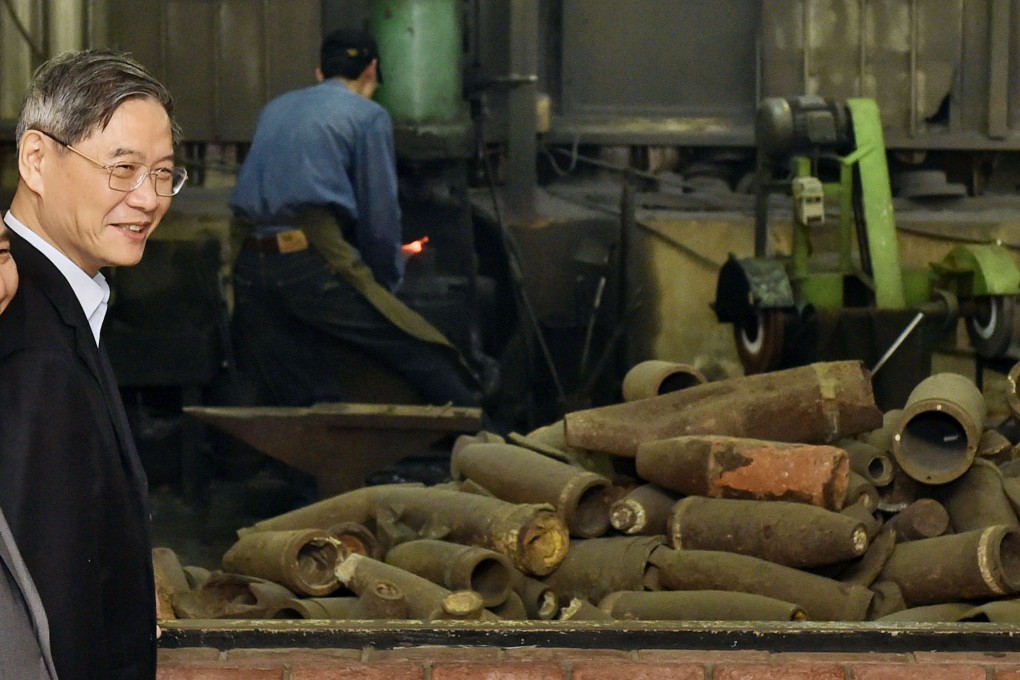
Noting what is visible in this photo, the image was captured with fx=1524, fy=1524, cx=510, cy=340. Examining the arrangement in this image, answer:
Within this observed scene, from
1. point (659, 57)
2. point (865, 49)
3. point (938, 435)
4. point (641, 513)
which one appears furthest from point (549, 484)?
point (865, 49)

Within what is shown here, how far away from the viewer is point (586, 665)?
2697mm

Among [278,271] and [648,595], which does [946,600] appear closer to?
[648,595]

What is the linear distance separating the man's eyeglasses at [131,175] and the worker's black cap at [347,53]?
4.27 m

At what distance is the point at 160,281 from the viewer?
681cm

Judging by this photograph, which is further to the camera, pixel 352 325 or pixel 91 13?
pixel 91 13

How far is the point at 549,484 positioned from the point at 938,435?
95 centimetres

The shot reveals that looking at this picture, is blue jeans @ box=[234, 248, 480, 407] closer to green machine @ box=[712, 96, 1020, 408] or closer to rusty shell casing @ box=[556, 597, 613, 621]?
green machine @ box=[712, 96, 1020, 408]

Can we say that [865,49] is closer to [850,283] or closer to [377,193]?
[850,283]

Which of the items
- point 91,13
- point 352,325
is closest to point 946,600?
point 352,325

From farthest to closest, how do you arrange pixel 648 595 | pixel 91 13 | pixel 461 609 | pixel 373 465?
pixel 91 13
pixel 373 465
pixel 648 595
pixel 461 609

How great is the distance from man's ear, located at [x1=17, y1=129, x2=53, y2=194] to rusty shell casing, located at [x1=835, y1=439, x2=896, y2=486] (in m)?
2.23

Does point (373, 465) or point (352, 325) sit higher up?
point (352, 325)

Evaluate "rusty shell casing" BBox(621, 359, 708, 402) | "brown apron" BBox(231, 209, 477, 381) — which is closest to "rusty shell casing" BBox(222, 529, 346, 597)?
"rusty shell casing" BBox(621, 359, 708, 402)

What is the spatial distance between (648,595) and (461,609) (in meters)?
0.43
